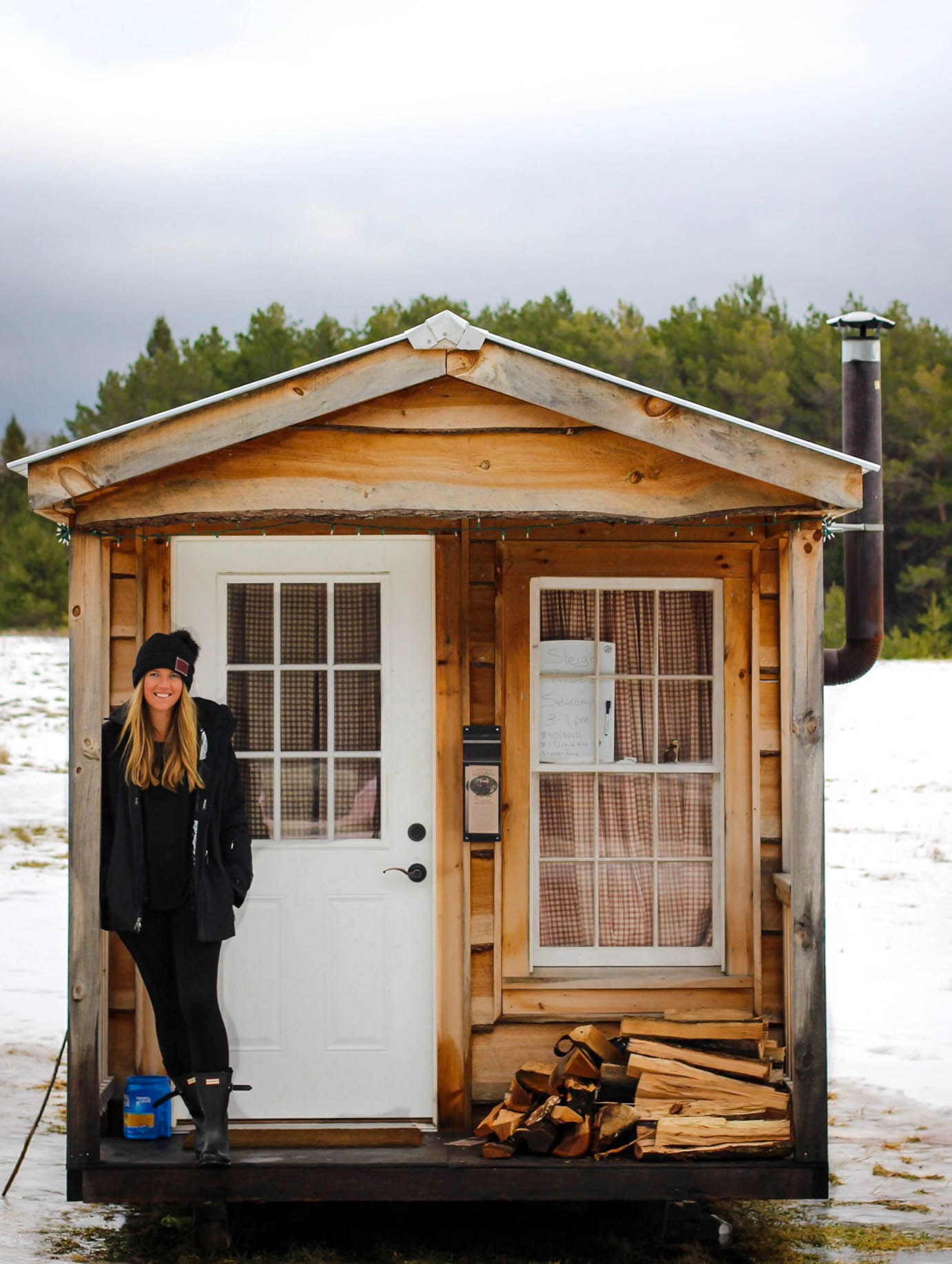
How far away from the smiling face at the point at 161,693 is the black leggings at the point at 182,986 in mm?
620

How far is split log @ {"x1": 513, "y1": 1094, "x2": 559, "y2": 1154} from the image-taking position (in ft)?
14.5

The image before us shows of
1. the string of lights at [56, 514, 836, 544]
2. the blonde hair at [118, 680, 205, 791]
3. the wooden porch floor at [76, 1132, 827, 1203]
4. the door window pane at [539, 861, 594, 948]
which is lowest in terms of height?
the wooden porch floor at [76, 1132, 827, 1203]

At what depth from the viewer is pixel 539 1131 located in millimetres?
4430

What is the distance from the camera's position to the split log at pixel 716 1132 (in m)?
Answer: 4.36

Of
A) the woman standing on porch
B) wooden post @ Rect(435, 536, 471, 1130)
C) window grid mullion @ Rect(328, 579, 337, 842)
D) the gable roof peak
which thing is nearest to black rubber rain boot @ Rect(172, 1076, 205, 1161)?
the woman standing on porch

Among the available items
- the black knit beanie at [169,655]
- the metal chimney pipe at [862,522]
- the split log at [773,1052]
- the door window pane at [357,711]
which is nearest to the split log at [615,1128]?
the split log at [773,1052]

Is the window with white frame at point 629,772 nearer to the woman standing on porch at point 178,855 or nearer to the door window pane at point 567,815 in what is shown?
the door window pane at point 567,815

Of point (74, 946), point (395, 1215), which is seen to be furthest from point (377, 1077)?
point (74, 946)

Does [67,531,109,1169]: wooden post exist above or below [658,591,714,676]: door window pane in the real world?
below

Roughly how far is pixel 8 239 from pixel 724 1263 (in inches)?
2498

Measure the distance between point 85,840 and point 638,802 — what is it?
204 cm

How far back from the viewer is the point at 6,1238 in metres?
4.55

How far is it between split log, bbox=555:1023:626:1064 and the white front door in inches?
21.7

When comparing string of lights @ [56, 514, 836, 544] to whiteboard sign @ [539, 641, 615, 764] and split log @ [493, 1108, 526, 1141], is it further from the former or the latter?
split log @ [493, 1108, 526, 1141]
